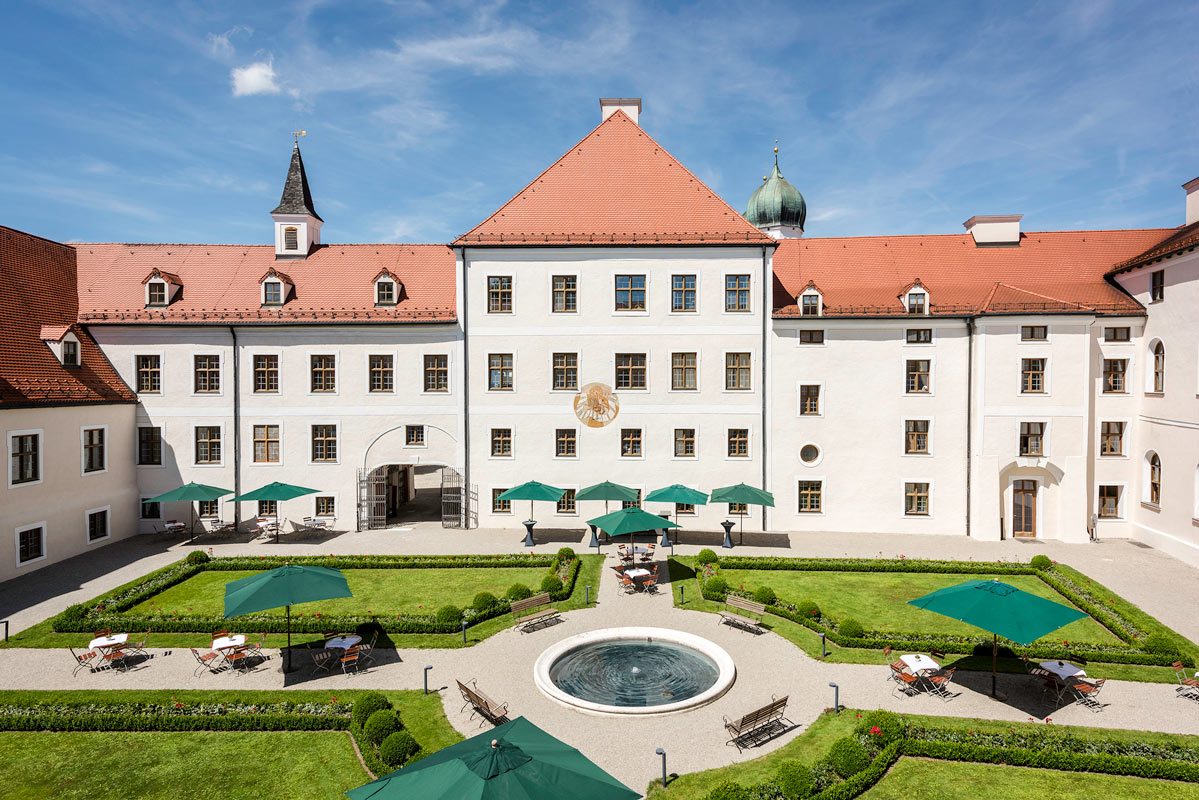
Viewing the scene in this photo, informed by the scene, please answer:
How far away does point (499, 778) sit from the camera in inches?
332

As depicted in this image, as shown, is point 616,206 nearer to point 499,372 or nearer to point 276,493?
point 499,372

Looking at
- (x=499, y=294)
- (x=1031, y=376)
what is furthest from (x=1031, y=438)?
(x=499, y=294)

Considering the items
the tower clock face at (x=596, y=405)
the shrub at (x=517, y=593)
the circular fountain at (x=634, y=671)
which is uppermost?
the tower clock face at (x=596, y=405)

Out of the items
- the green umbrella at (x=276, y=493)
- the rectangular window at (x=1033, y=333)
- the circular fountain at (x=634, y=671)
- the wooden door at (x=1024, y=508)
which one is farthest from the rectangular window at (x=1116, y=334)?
the green umbrella at (x=276, y=493)

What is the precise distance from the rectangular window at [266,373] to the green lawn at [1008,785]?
31.7m

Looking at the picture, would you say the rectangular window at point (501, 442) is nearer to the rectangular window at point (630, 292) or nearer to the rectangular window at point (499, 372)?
the rectangular window at point (499, 372)

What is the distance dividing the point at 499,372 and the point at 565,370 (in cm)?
350

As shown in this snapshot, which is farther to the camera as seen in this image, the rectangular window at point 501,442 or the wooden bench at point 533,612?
the rectangular window at point 501,442

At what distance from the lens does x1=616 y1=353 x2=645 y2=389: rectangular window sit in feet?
103

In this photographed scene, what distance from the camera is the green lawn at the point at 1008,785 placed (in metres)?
11.9

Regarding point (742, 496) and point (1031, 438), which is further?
point (1031, 438)

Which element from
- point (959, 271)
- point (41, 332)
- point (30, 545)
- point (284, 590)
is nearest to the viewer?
point (284, 590)

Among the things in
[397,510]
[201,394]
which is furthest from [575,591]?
[201,394]

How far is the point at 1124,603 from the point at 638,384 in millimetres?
20906
